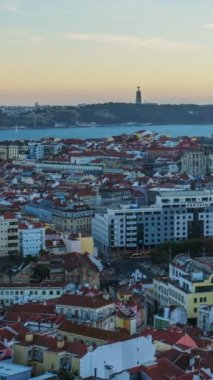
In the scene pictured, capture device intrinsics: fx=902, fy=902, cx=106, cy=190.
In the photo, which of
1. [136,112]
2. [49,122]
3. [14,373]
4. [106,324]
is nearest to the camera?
[14,373]

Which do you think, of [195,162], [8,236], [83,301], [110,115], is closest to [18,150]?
[195,162]

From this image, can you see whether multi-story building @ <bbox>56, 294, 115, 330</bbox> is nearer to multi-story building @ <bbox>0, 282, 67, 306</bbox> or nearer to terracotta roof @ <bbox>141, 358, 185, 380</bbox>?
multi-story building @ <bbox>0, 282, 67, 306</bbox>

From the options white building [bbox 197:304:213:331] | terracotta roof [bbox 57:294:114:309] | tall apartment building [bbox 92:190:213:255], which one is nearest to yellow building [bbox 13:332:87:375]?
terracotta roof [bbox 57:294:114:309]

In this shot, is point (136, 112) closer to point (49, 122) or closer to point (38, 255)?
point (49, 122)

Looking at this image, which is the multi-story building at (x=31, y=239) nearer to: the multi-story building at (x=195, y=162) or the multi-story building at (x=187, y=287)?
the multi-story building at (x=187, y=287)

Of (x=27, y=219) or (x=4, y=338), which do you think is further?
(x=27, y=219)

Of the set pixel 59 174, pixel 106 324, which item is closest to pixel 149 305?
pixel 106 324

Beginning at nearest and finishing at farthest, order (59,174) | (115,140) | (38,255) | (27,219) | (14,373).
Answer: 1. (14,373)
2. (38,255)
3. (27,219)
4. (59,174)
5. (115,140)
